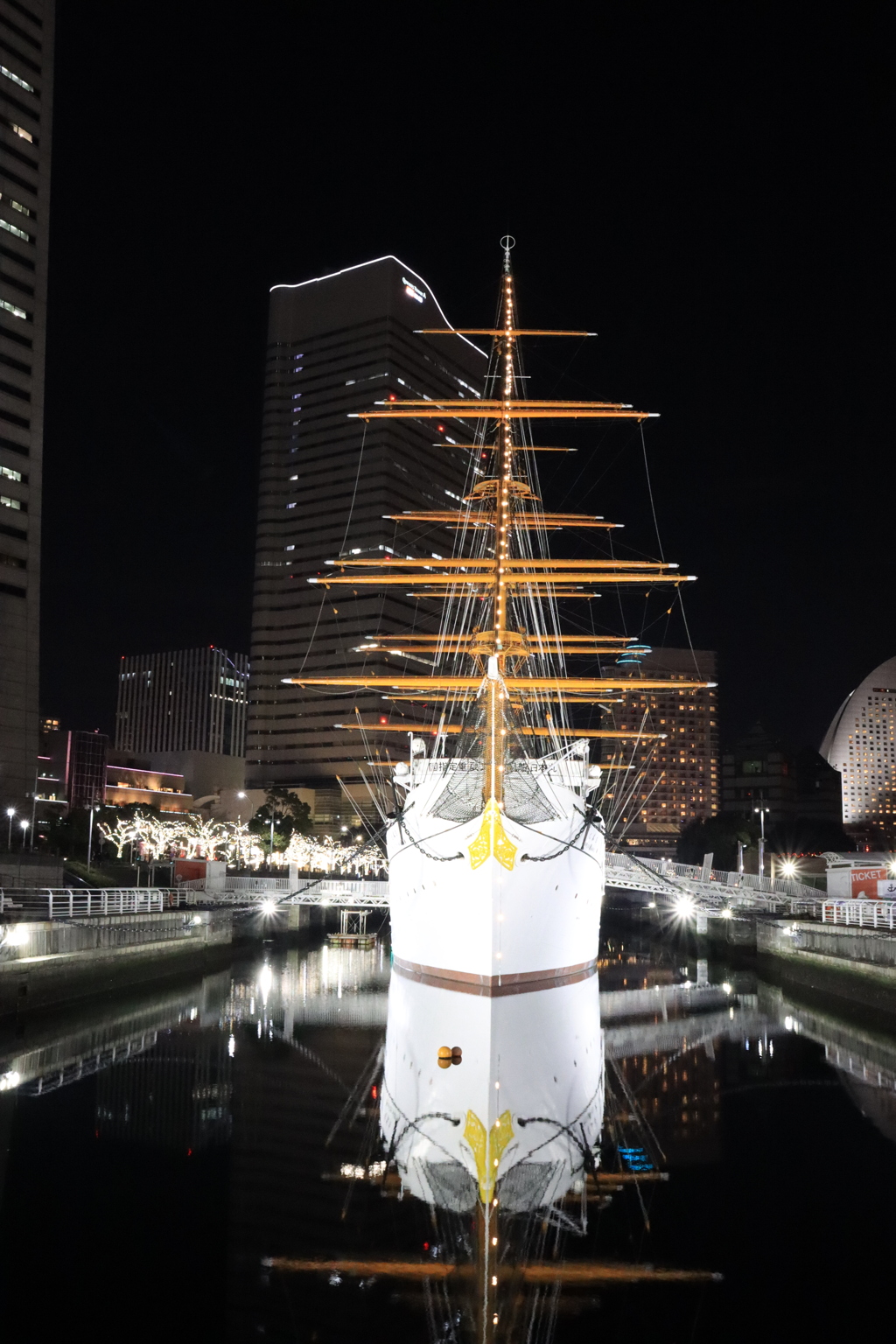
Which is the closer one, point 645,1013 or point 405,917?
point 645,1013

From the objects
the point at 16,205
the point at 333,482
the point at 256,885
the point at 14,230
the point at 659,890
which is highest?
the point at 333,482

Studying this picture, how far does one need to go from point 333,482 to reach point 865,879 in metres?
108

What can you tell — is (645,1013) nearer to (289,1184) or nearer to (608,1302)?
(289,1184)

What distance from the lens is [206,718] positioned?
197 meters

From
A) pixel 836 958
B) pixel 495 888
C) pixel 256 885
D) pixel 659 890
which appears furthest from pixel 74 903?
pixel 659 890

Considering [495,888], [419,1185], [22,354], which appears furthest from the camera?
[22,354]

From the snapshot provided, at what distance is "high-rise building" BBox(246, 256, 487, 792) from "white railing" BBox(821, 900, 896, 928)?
96.3 metres

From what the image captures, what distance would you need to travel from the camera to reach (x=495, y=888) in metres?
22.7

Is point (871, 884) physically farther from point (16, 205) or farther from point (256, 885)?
point (16, 205)

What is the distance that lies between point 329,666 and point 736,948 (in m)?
94.7

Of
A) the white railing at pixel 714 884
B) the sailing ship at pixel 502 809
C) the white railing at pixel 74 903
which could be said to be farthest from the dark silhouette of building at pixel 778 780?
the white railing at pixel 74 903

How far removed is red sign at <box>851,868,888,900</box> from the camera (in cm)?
3384

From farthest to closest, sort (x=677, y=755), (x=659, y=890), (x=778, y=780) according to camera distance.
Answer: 1. (x=677, y=755)
2. (x=778, y=780)
3. (x=659, y=890)

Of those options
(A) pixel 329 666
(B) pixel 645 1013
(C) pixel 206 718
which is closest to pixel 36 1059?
(B) pixel 645 1013
